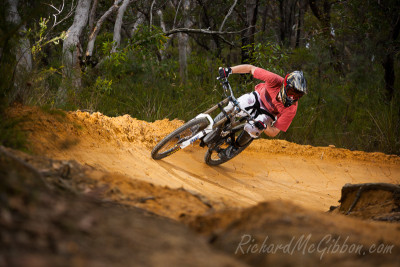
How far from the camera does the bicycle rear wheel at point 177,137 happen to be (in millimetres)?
5512

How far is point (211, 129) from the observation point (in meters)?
5.42

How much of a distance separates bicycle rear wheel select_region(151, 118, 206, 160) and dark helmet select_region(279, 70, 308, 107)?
1180mm

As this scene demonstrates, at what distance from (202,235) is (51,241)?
3.26 feet

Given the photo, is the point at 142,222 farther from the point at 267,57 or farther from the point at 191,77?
the point at 191,77

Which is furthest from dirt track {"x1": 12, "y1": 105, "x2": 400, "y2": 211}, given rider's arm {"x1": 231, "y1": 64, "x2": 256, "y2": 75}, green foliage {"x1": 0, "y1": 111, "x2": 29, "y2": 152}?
rider's arm {"x1": 231, "y1": 64, "x2": 256, "y2": 75}

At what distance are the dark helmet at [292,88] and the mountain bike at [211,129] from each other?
555mm

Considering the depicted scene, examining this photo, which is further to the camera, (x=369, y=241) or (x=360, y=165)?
(x=360, y=165)

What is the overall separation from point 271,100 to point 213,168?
5.45ft

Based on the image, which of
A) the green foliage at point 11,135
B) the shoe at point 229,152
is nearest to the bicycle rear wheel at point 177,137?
the shoe at point 229,152

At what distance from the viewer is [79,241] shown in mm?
1728

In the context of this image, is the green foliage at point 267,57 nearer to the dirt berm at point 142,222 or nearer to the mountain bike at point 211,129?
the mountain bike at point 211,129

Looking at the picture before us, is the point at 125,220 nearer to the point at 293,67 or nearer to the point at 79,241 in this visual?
the point at 79,241

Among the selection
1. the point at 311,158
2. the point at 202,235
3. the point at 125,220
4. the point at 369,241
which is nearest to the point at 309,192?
the point at 311,158

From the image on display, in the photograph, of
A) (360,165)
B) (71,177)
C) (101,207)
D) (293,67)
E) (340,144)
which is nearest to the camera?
(101,207)
